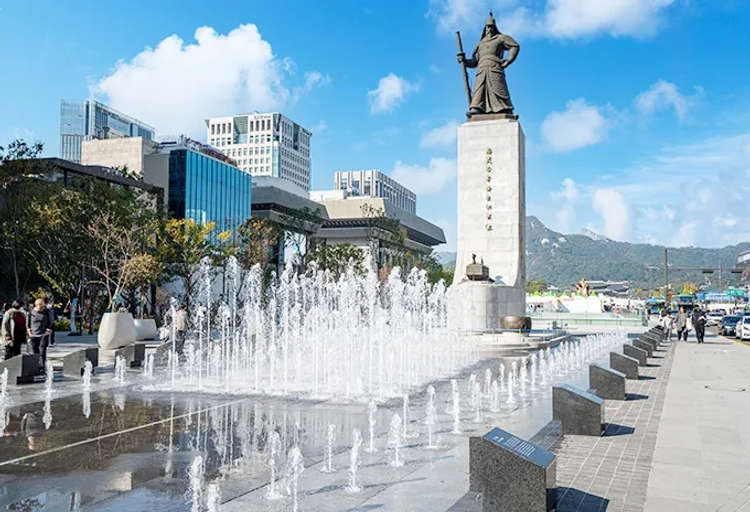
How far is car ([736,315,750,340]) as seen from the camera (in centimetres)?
3117

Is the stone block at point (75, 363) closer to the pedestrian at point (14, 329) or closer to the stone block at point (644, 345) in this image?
the pedestrian at point (14, 329)

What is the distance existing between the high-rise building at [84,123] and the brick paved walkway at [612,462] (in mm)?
144003

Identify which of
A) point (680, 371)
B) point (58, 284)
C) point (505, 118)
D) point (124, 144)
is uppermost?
point (124, 144)

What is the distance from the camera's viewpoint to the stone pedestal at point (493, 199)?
1159 inches

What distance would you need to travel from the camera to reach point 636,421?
30.9 ft

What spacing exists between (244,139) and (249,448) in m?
148

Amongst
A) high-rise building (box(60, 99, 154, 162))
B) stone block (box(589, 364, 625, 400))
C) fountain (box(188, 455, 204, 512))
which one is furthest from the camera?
high-rise building (box(60, 99, 154, 162))

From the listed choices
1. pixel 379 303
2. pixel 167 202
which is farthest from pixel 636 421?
pixel 167 202

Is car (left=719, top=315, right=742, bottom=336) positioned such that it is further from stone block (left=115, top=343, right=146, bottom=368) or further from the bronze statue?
stone block (left=115, top=343, right=146, bottom=368)

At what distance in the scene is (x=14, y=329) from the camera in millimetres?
13602

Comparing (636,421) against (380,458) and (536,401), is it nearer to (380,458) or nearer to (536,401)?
(536,401)

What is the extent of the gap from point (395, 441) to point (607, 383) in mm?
5483

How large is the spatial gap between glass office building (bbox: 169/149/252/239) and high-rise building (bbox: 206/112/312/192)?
76.9 metres

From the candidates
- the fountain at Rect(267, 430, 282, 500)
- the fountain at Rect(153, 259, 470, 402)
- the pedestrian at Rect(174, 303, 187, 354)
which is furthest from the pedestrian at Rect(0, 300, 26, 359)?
the fountain at Rect(267, 430, 282, 500)
